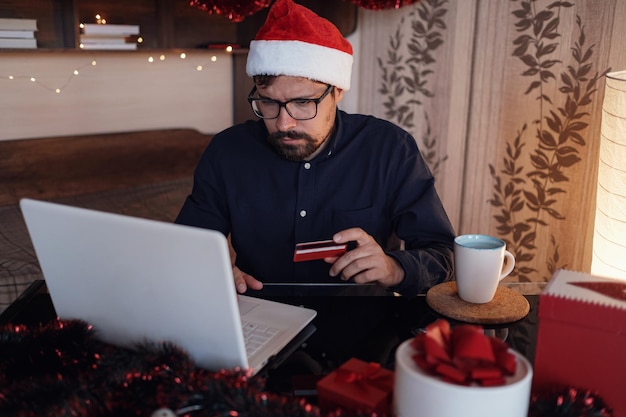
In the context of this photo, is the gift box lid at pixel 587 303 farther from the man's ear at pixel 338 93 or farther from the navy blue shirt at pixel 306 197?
the man's ear at pixel 338 93

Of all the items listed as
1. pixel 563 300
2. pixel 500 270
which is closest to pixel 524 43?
pixel 500 270

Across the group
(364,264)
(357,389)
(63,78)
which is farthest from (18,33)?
(357,389)

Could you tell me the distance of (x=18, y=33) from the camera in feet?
8.68

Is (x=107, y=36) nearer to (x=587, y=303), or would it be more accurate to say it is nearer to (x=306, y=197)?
(x=306, y=197)

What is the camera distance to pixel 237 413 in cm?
78

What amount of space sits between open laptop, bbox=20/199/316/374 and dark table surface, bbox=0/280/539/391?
0.19ft

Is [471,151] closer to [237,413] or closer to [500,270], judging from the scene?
[500,270]

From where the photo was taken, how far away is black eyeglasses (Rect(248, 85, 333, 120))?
1.65 m

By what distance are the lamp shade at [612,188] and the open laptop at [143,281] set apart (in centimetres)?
154

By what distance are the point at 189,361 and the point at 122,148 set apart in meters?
2.39

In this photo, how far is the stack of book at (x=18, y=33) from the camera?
8.55 ft

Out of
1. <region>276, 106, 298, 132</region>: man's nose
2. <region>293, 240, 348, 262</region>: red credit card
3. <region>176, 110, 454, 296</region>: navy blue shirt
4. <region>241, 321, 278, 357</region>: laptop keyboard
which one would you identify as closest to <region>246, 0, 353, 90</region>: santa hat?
<region>276, 106, 298, 132</region>: man's nose

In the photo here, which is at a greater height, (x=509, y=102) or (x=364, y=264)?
(x=509, y=102)

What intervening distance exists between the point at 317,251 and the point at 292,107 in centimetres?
51
